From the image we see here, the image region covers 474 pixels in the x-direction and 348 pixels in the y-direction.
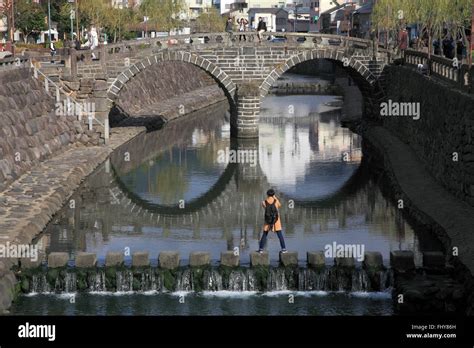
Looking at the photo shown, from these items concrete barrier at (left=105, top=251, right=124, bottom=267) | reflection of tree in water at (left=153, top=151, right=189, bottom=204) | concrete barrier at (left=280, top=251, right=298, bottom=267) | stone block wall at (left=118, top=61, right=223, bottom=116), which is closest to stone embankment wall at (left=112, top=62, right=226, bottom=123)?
stone block wall at (left=118, top=61, right=223, bottom=116)

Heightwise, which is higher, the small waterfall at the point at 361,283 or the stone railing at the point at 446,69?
the stone railing at the point at 446,69

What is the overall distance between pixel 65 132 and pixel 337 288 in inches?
1060

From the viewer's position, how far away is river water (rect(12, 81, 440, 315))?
1086 inches

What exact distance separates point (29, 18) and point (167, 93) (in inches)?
738

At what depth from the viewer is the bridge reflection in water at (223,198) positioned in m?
34.5

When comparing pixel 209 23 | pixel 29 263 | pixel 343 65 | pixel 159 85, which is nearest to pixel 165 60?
pixel 343 65

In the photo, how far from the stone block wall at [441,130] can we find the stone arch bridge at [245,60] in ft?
20.5

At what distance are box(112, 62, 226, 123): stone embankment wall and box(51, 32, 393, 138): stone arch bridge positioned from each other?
30.2 ft

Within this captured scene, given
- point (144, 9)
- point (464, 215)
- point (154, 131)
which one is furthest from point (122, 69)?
point (144, 9)

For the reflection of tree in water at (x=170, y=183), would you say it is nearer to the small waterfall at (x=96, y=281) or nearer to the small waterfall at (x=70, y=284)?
the small waterfall at (x=96, y=281)

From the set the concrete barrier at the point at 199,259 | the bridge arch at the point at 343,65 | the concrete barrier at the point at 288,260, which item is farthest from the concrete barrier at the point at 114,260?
the bridge arch at the point at 343,65

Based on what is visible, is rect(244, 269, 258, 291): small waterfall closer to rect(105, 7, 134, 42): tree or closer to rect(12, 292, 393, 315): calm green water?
rect(12, 292, 393, 315): calm green water

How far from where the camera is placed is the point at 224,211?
41.0 metres

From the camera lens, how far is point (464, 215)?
3275 cm
